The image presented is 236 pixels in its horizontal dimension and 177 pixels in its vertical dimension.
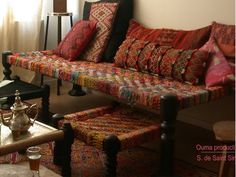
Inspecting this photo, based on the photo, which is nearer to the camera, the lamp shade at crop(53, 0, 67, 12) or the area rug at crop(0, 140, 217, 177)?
the area rug at crop(0, 140, 217, 177)

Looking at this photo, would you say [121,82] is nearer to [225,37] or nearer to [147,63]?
[147,63]

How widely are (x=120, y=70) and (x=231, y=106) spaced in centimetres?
91

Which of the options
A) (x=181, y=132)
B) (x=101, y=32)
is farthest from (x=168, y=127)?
(x=101, y=32)

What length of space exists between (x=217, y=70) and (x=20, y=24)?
2.30m

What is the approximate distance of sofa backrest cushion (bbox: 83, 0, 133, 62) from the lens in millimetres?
3484

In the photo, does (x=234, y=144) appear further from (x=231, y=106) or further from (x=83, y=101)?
(x=83, y=101)

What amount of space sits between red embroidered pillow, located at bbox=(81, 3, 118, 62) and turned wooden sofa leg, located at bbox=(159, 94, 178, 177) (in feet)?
4.43

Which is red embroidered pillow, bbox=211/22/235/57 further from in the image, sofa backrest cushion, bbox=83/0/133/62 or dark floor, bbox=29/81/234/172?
sofa backrest cushion, bbox=83/0/133/62

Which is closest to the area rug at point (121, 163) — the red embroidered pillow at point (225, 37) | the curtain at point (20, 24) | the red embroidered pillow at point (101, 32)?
the red embroidered pillow at point (225, 37)

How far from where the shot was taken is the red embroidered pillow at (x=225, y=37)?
279 centimetres

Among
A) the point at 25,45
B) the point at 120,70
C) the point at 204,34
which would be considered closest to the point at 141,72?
the point at 120,70

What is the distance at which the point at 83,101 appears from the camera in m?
4.05

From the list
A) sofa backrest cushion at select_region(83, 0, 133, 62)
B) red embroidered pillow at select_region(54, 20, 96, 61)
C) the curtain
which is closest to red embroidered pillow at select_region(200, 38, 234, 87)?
sofa backrest cushion at select_region(83, 0, 133, 62)

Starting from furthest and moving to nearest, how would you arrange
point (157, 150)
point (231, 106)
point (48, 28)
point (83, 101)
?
point (48, 28) → point (83, 101) → point (231, 106) → point (157, 150)
